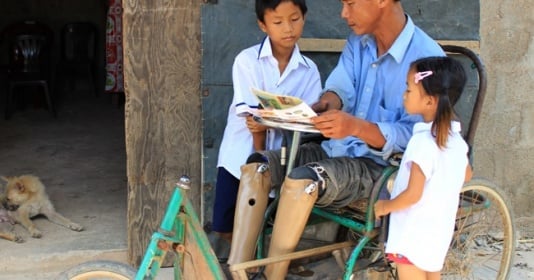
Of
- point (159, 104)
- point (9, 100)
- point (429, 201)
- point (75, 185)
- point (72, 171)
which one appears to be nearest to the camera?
point (429, 201)

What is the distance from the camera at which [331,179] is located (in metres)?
2.64

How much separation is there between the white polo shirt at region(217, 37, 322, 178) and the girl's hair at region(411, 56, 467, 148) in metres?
0.76

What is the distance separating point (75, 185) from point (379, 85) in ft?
9.75

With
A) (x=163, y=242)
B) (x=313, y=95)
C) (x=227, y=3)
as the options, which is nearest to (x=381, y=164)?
(x=313, y=95)

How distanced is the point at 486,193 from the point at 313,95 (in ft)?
3.12

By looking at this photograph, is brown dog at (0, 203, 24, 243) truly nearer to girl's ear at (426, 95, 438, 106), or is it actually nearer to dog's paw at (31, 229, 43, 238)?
dog's paw at (31, 229, 43, 238)

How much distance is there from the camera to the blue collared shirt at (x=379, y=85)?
8.87ft

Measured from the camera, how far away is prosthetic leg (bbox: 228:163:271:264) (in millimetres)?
2773

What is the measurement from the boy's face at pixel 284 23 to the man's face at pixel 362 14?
0.75ft

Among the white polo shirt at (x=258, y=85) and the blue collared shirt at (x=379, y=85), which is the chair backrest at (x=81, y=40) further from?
the blue collared shirt at (x=379, y=85)

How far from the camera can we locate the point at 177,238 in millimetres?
2531

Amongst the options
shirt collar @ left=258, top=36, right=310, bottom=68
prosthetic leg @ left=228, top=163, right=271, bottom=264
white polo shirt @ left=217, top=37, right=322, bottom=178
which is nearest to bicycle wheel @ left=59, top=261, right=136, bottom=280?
prosthetic leg @ left=228, top=163, right=271, bottom=264

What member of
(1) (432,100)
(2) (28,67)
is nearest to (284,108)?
(1) (432,100)

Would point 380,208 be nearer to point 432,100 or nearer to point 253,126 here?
point 432,100
